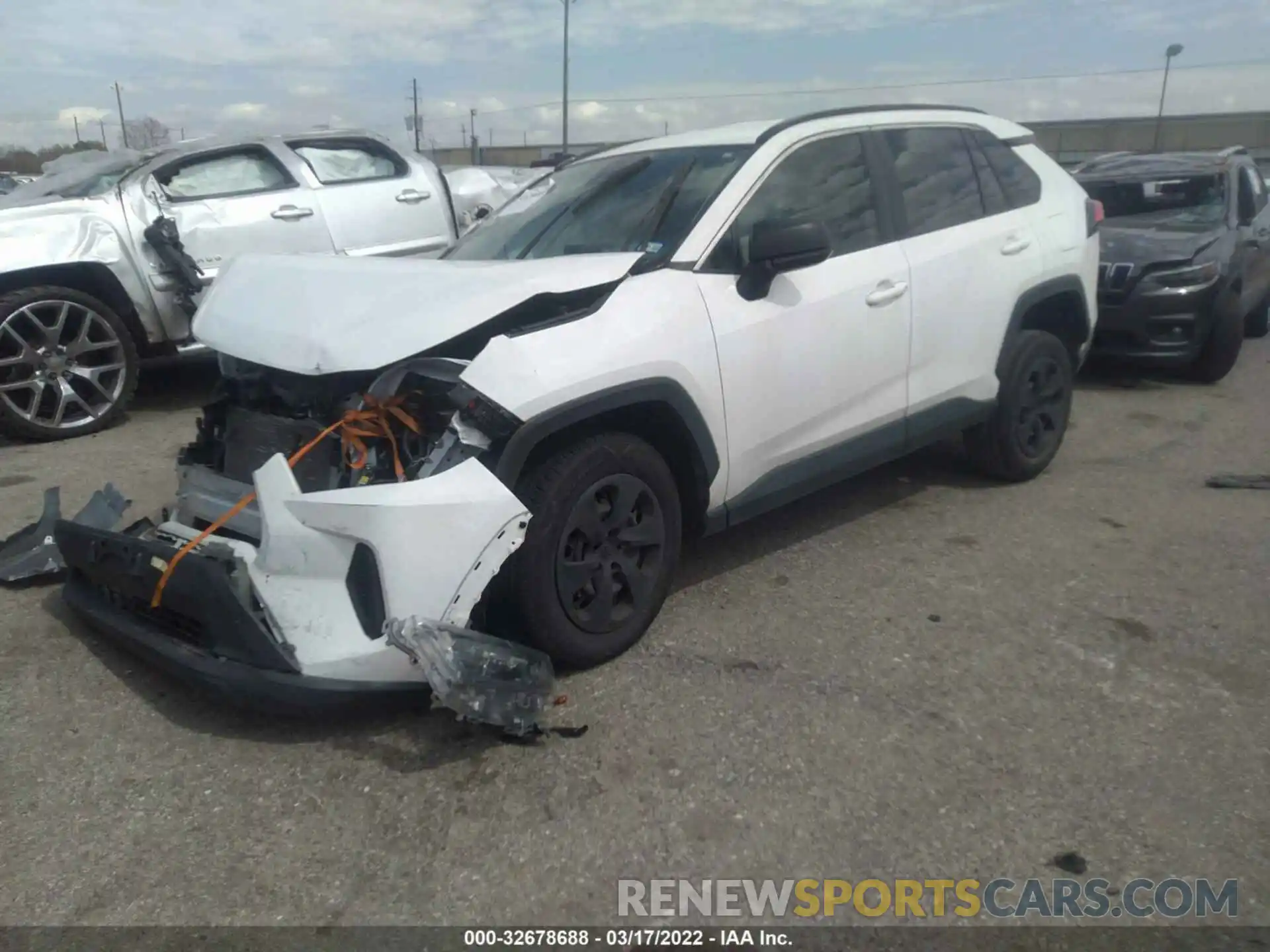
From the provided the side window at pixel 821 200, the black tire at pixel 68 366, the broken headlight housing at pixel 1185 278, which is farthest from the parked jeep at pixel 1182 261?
the black tire at pixel 68 366

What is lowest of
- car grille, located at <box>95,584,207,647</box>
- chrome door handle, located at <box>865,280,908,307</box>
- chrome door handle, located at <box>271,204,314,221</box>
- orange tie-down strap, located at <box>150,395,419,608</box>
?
car grille, located at <box>95,584,207,647</box>

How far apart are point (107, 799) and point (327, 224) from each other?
5152 mm

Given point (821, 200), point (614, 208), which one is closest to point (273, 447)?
point (614, 208)

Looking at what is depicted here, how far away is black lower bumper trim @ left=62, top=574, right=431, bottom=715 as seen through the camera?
9.11 ft

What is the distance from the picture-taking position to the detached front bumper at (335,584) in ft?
9.18

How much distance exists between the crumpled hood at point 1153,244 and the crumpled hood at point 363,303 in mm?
5527

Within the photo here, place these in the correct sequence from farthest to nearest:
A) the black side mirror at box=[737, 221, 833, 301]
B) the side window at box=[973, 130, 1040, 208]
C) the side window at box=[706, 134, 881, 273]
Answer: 1. the side window at box=[973, 130, 1040, 208]
2. the side window at box=[706, 134, 881, 273]
3. the black side mirror at box=[737, 221, 833, 301]

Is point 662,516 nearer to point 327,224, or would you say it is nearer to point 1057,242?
point 1057,242

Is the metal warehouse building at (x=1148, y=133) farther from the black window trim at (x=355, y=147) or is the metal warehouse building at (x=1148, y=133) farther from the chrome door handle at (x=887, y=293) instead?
the chrome door handle at (x=887, y=293)

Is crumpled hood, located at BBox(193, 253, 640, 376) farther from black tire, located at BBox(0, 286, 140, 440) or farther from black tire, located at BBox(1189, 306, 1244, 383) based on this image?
black tire, located at BBox(1189, 306, 1244, 383)

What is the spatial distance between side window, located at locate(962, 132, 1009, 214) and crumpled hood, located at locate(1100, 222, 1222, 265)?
3.30 m

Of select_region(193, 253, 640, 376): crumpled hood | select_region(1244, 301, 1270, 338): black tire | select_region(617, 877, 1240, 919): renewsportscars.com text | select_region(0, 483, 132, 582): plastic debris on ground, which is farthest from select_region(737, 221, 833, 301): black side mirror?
select_region(1244, 301, 1270, 338): black tire

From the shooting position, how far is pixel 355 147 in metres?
7.64

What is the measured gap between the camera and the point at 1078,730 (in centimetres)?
308
